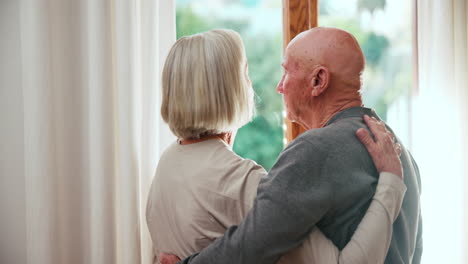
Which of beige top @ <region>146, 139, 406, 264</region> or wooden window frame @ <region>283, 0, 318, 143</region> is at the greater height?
wooden window frame @ <region>283, 0, 318, 143</region>

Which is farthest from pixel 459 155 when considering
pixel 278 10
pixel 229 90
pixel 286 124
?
pixel 229 90

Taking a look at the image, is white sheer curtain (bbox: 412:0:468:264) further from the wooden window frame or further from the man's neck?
the man's neck

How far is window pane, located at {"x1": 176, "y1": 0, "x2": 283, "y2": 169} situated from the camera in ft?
7.84

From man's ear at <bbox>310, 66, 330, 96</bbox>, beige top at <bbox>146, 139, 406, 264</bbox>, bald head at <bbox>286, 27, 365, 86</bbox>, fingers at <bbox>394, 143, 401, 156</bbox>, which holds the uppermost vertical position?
bald head at <bbox>286, 27, 365, 86</bbox>

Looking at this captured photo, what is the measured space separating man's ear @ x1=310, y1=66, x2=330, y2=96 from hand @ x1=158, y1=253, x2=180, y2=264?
618 mm

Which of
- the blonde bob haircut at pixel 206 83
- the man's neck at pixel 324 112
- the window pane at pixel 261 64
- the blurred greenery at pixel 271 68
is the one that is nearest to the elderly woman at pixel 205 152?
the blonde bob haircut at pixel 206 83

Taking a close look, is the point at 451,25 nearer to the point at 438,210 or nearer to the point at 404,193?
the point at 438,210

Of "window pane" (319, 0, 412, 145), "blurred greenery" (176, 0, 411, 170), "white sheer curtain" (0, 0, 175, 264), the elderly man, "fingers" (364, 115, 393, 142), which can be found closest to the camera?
the elderly man

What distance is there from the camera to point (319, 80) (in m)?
1.34

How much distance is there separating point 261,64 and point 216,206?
1.26 m

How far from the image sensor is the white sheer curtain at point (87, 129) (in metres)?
1.97

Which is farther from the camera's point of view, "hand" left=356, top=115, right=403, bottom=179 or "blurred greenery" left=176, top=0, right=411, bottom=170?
"blurred greenery" left=176, top=0, right=411, bottom=170

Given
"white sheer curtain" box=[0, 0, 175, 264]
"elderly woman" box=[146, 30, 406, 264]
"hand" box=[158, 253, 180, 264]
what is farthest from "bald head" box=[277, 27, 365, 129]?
"white sheer curtain" box=[0, 0, 175, 264]

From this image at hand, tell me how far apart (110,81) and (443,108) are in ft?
5.49
